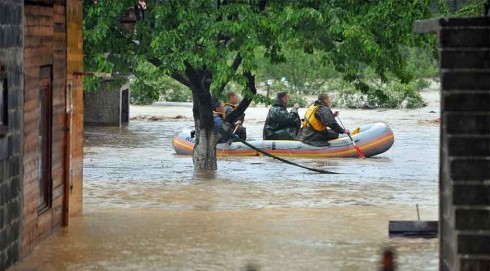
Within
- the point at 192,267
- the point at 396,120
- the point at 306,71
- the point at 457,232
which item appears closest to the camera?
the point at 457,232

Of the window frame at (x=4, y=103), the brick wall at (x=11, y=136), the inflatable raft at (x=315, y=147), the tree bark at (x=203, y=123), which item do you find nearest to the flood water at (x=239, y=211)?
the inflatable raft at (x=315, y=147)

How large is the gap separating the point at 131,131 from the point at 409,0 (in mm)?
16285

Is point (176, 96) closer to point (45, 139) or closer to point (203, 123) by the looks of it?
point (203, 123)

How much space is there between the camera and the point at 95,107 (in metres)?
41.0

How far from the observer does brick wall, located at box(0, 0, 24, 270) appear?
45.0ft

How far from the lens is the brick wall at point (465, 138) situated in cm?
1064

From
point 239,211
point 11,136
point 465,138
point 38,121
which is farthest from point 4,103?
point 239,211

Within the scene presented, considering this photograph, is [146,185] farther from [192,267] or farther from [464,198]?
[464,198]

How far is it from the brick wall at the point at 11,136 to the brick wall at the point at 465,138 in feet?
15.6

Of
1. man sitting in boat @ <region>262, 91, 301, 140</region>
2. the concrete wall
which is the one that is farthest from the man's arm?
the concrete wall

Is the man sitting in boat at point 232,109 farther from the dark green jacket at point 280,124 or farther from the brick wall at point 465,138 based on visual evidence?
the brick wall at point 465,138

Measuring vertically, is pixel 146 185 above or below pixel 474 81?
below

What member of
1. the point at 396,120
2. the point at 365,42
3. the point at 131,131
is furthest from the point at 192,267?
the point at 396,120

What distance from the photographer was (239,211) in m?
21.1
